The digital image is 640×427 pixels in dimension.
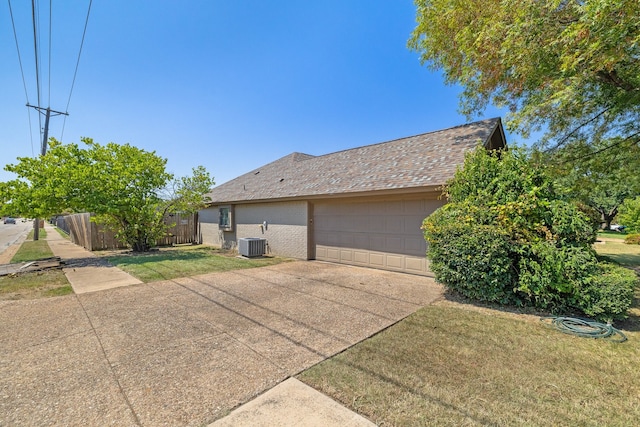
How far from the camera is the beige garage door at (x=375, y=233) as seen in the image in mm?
7625

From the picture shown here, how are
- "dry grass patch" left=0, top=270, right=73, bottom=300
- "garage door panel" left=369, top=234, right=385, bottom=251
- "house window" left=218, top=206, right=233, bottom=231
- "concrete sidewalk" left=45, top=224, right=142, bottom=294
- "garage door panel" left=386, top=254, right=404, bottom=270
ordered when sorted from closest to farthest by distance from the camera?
"dry grass patch" left=0, top=270, right=73, bottom=300 → "concrete sidewalk" left=45, top=224, right=142, bottom=294 → "garage door panel" left=386, top=254, right=404, bottom=270 → "garage door panel" left=369, top=234, right=385, bottom=251 → "house window" left=218, top=206, right=233, bottom=231

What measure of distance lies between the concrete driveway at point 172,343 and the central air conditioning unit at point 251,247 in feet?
14.1

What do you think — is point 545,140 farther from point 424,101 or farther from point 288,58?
point 288,58

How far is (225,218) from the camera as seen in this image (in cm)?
1433

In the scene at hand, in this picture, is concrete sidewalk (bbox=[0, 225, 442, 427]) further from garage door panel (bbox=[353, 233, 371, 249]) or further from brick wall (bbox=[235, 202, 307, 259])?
brick wall (bbox=[235, 202, 307, 259])

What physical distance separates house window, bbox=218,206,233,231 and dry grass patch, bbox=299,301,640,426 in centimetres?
1129

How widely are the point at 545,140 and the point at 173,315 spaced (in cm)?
1138

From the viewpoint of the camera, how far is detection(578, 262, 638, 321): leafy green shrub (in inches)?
157

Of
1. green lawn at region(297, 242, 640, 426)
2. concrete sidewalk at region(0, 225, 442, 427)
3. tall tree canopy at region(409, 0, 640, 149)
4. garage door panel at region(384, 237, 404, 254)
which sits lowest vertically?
green lawn at region(297, 242, 640, 426)

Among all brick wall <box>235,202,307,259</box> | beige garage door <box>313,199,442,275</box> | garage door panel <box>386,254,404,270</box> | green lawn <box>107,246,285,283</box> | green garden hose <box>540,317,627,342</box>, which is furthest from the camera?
brick wall <box>235,202,307,259</box>

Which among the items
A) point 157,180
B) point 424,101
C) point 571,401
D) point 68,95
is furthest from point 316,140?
point 571,401

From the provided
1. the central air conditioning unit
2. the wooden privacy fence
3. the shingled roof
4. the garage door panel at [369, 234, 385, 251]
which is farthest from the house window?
the garage door panel at [369, 234, 385, 251]

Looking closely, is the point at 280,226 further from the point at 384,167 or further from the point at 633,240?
the point at 633,240

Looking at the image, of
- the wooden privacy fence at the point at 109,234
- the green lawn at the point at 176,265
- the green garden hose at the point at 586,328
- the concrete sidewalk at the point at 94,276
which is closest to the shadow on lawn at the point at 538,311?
the green garden hose at the point at 586,328
